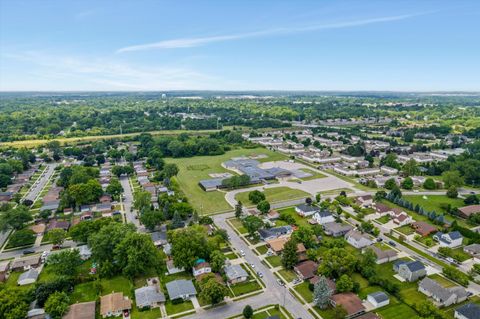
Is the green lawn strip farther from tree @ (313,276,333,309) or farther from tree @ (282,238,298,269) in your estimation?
tree @ (313,276,333,309)

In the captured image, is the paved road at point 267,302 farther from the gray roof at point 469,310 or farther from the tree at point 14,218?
the tree at point 14,218

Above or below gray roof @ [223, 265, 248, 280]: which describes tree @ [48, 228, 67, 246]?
above

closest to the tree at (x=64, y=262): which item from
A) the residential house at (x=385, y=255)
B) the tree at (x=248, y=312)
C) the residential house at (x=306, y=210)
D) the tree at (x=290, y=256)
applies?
the tree at (x=248, y=312)

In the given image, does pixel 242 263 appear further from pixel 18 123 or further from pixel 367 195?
pixel 18 123

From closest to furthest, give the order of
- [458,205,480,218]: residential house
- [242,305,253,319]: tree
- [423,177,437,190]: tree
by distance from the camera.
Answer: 1. [242,305,253,319]: tree
2. [458,205,480,218]: residential house
3. [423,177,437,190]: tree

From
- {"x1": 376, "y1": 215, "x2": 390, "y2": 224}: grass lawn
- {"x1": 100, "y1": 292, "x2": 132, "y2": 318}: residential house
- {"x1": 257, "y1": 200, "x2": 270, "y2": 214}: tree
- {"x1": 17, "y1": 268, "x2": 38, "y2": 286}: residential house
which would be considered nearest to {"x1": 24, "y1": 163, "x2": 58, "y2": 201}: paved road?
{"x1": 17, "y1": 268, "x2": 38, "y2": 286}: residential house

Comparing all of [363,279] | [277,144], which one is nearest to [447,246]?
[363,279]
